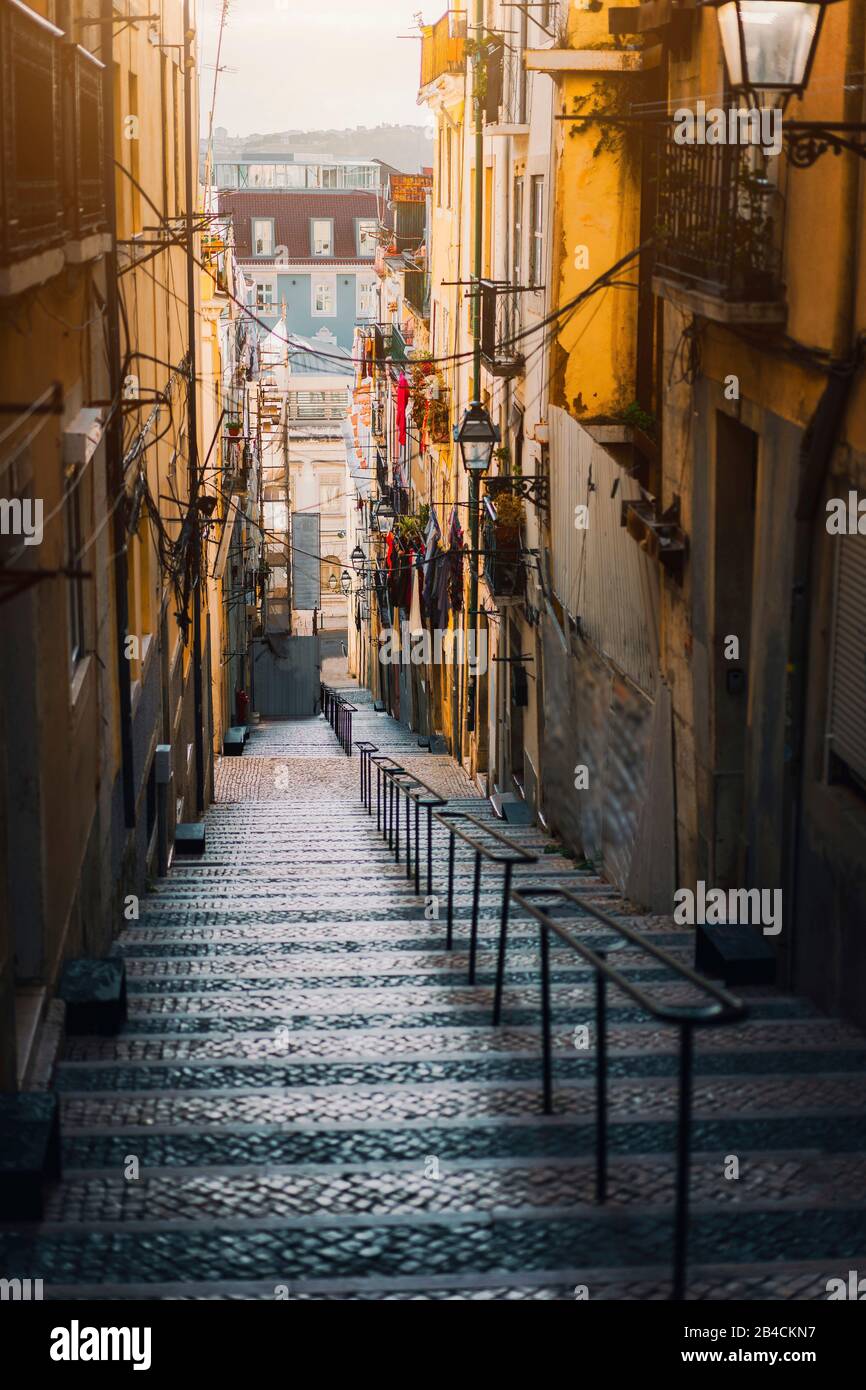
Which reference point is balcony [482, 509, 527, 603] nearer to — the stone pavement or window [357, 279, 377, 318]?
the stone pavement

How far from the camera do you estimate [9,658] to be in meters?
7.43

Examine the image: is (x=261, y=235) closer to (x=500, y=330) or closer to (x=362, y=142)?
(x=362, y=142)

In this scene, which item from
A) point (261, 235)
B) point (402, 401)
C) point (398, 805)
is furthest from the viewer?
point (261, 235)

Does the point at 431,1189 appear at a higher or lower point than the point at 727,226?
lower

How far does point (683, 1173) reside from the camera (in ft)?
16.1

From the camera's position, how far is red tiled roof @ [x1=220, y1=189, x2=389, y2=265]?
83.5 meters

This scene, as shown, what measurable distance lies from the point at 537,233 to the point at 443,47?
9.96 m

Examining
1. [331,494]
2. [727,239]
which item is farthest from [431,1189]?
[331,494]

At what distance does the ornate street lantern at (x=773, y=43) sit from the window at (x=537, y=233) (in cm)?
1106

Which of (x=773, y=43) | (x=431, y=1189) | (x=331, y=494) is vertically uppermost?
(x=773, y=43)

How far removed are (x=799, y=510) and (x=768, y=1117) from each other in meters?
3.19

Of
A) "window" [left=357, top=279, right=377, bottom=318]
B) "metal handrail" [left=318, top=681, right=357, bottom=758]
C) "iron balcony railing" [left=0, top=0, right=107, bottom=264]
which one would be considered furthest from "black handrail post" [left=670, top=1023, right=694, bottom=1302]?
→ "window" [left=357, top=279, right=377, bottom=318]
